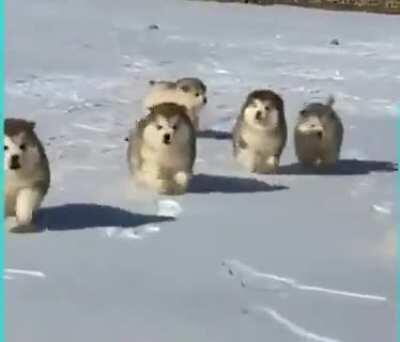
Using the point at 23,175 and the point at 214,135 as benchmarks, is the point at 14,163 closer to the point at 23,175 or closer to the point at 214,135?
the point at 23,175

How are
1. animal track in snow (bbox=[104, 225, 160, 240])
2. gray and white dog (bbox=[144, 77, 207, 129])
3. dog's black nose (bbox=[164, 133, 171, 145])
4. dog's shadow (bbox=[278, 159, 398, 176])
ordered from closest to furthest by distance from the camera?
animal track in snow (bbox=[104, 225, 160, 240]) → dog's black nose (bbox=[164, 133, 171, 145]) → dog's shadow (bbox=[278, 159, 398, 176]) → gray and white dog (bbox=[144, 77, 207, 129])

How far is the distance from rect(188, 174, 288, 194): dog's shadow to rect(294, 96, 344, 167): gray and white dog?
509 mm

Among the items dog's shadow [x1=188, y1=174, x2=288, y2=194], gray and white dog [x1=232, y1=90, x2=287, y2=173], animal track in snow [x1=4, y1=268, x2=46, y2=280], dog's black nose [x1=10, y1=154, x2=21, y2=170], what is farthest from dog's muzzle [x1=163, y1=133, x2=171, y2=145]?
animal track in snow [x1=4, y1=268, x2=46, y2=280]

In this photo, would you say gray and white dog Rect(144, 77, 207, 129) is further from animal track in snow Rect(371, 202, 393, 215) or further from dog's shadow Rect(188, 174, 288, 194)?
animal track in snow Rect(371, 202, 393, 215)

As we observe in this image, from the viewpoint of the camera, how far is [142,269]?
4.84 metres

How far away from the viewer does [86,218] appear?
18.4 ft

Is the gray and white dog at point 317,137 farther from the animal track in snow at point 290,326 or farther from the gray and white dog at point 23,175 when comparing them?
the animal track in snow at point 290,326

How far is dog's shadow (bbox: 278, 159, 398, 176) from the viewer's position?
22.8 feet

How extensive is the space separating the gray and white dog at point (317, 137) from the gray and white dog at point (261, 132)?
274mm

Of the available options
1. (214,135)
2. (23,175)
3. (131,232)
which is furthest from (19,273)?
(214,135)

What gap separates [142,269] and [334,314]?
87 cm

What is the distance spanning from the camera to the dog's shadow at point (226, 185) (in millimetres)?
6348

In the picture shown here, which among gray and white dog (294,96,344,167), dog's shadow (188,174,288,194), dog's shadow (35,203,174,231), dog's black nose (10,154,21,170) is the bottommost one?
dog's shadow (35,203,174,231)

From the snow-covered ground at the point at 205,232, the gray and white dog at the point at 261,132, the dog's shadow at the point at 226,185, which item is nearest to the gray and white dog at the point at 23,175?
the snow-covered ground at the point at 205,232
